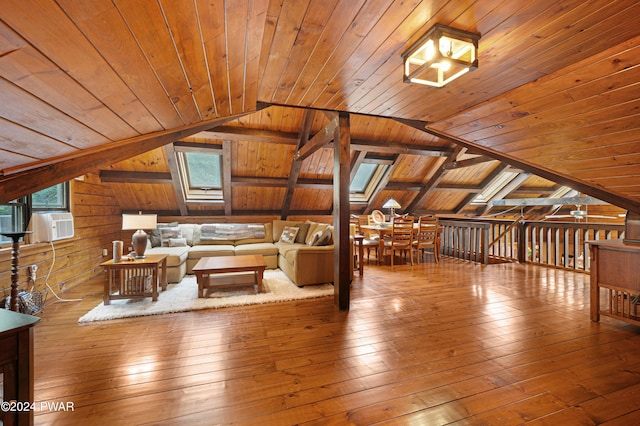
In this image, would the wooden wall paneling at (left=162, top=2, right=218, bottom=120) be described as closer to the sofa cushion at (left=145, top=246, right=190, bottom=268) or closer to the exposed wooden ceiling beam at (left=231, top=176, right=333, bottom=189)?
the sofa cushion at (left=145, top=246, right=190, bottom=268)

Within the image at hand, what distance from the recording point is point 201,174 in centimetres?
538

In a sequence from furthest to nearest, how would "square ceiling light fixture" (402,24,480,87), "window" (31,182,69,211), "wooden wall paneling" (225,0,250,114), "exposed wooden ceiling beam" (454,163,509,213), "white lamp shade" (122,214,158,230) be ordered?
1. "exposed wooden ceiling beam" (454,163,509,213)
2. "white lamp shade" (122,214,158,230)
3. "window" (31,182,69,211)
4. "square ceiling light fixture" (402,24,480,87)
5. "wooden wall paneling" (225,0,250,114)

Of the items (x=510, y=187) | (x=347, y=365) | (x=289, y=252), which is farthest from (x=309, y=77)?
(x=510, y=187)

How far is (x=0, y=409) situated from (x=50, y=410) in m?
0.67

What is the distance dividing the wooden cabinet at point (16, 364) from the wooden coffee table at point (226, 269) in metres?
2.27

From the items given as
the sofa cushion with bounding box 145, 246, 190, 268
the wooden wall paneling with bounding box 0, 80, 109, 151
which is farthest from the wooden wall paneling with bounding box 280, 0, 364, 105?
the sofa cushion with bounding box 145, 246, 190, 268

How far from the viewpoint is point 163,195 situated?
17.9ft

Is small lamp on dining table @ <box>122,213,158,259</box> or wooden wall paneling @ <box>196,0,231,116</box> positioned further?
small lamp on dining table @ <box>122,213,158,259</box>

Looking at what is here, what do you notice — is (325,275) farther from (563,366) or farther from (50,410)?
(50,410)

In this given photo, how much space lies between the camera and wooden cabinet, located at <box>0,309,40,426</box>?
1010 mm

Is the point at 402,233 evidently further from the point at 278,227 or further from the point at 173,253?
the point at 173,253

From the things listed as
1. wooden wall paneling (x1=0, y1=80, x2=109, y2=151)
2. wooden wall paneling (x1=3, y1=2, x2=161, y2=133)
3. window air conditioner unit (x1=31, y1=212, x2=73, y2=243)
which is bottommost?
window air conditioner unit (x1=31, y1=212, x2=73, y2=243)

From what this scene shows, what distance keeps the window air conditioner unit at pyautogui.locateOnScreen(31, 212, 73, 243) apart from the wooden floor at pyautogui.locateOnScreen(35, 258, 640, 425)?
2.62 feet

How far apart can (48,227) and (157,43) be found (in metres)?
2.87
